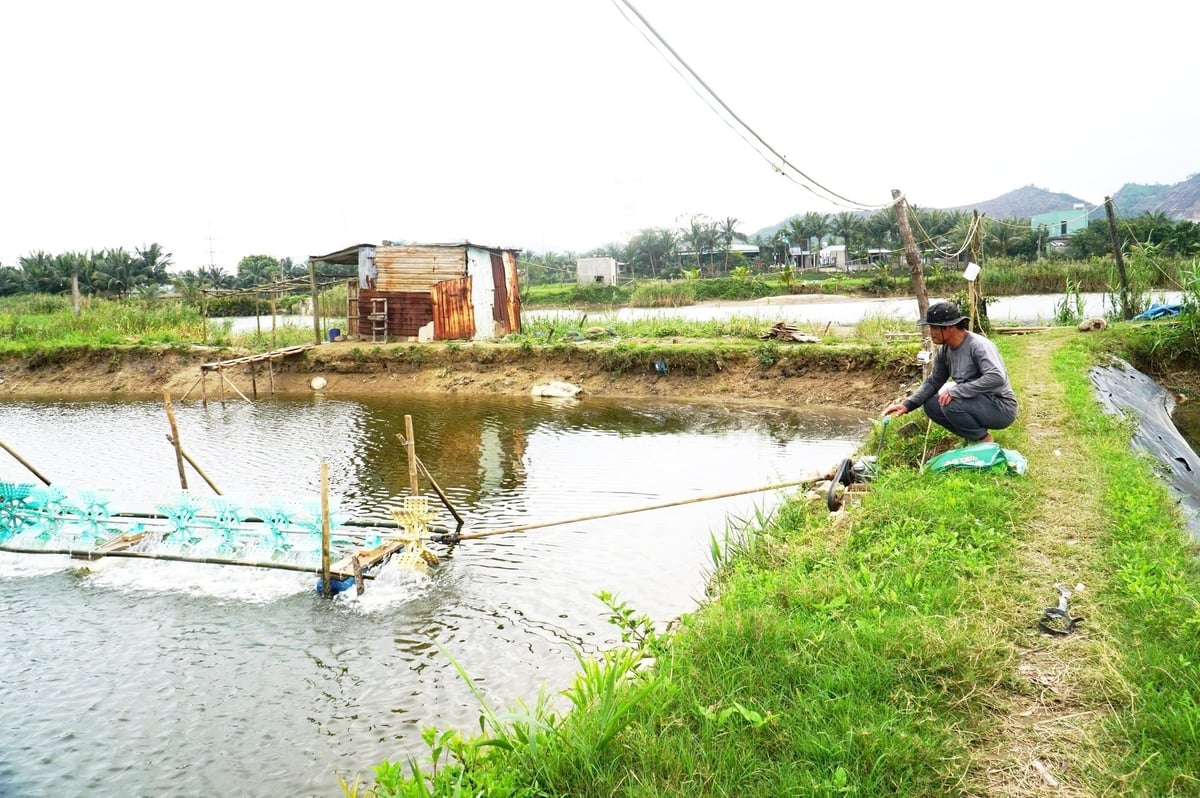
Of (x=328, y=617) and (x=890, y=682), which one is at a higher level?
(x=890, y=682)

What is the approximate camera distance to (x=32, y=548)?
9.18m

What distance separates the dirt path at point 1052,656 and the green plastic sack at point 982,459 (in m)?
0.18

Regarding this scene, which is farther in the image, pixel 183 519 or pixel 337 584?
pixel 183 519

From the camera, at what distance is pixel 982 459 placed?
709cm

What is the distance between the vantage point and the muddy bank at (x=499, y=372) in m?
18.6

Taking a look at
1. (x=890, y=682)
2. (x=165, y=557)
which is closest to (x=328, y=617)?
(x=165, y=557)

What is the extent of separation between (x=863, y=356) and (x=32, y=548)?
15960 millimetres

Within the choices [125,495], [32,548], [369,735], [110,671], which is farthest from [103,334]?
[369,735]

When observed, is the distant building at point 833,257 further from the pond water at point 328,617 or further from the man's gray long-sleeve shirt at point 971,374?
the man's gray long-sleeve shirt at point 971,374

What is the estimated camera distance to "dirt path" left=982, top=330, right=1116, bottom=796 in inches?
127

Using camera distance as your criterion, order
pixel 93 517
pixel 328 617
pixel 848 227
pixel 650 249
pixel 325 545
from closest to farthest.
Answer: pixel 328 617, pixel 325 545, pixel 93 517, pixel 848 227, pixel 650 249

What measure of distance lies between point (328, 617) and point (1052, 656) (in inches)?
237

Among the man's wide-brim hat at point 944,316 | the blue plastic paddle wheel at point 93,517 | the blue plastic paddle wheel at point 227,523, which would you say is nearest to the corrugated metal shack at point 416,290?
the blue plastic paddle wheel at point 93,517

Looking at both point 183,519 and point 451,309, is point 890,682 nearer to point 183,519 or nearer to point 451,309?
point 183,519
